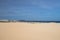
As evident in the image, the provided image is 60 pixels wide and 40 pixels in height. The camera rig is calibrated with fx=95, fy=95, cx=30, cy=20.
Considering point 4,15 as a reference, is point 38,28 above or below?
below

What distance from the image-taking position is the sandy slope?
874 mm

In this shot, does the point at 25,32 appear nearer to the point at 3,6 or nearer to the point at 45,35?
the point at 45,35

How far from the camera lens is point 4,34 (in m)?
0.89

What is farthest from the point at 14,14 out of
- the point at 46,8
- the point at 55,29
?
the point at 55,29

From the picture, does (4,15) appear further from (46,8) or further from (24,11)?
(46,8)

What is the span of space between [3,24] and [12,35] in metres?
0.14

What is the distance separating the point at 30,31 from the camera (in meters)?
0.89

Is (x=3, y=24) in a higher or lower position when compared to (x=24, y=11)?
lower

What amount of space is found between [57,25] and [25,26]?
298 mm

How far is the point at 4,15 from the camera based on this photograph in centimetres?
91

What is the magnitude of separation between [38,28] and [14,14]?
26 centimetres

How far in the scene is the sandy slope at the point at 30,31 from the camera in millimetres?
874

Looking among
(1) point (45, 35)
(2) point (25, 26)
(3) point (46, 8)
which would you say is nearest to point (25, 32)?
(2) point (25, 26)

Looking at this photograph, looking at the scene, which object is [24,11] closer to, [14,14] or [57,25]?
[14,14]
